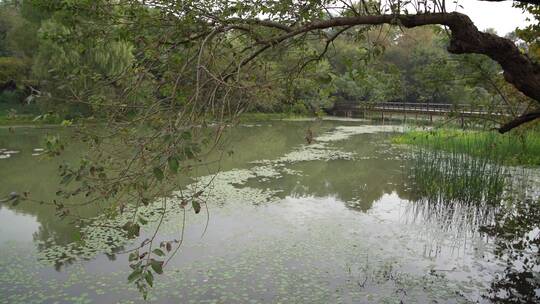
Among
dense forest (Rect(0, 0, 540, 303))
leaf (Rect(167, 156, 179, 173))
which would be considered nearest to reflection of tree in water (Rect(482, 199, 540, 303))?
dense forest (Rect(0, 0, 540, 303))

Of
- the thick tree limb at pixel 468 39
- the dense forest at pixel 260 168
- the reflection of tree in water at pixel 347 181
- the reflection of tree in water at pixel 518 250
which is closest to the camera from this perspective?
the dense forest at pixel 260 168

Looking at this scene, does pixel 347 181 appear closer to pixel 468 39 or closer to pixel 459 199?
pixel 459 199

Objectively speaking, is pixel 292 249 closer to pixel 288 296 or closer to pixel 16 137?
pixel 288 296

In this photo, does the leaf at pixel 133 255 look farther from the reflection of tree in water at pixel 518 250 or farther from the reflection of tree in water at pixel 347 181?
the reflection of tree in water at pixel 347 181

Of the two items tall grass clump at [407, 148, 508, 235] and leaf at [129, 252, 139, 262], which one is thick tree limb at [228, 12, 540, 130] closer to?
leaf at [129, 252, 139, 262]

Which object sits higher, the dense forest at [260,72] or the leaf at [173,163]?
the dense forest at [260,72]

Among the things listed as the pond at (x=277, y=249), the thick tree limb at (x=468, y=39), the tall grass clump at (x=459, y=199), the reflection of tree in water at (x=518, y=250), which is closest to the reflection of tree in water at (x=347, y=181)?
the pond at (x=277, y=249)

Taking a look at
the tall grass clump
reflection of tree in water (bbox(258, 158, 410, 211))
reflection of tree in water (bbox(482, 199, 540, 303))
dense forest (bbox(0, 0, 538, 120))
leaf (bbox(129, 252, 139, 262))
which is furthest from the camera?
reflection of tree in water (bbox(258, 158, 410, 211))

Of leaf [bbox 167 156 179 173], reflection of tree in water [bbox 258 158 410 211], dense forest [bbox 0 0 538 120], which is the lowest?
reflection of tree in water [bbox 258 158 410 211]

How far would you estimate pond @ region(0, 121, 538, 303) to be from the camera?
3307 millimetres

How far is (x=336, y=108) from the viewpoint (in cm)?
2794

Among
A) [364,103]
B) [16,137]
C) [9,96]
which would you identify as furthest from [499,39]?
[9,96]

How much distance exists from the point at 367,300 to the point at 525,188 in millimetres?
4388

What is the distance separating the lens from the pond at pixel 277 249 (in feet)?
10.8
